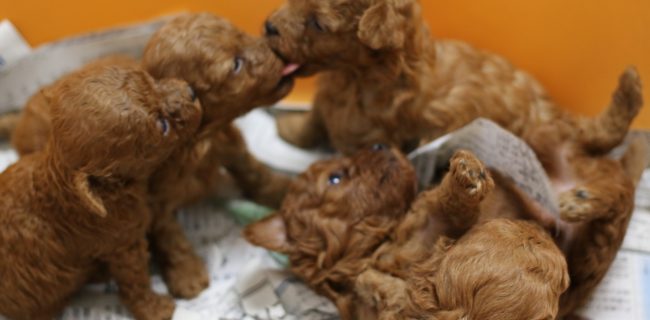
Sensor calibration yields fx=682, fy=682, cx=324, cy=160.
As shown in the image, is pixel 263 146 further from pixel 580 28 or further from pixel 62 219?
pixel 580 28

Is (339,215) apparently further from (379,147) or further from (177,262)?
(177,262)

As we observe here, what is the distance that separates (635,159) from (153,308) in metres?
1.82

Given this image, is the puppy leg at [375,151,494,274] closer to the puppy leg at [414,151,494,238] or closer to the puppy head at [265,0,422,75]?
the puppy leg at [414,151,494,238]

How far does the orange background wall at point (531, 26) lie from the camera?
104 inches

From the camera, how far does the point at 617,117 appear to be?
2.34 m

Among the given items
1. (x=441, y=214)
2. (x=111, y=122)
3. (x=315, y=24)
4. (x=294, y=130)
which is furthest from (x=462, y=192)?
(x=294, y=130)

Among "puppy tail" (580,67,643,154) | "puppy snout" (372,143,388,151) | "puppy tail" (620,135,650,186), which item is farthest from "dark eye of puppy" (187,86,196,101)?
"puppy tail" (620,135,650,186)

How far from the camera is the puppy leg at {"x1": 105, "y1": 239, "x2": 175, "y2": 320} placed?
7.41 ft

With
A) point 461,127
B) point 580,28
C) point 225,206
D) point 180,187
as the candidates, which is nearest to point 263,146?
point 225,206

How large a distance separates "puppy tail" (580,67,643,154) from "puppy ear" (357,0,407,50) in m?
0.76

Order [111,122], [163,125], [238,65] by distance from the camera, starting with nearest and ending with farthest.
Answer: [111,122] → [163,125] → [238,65]

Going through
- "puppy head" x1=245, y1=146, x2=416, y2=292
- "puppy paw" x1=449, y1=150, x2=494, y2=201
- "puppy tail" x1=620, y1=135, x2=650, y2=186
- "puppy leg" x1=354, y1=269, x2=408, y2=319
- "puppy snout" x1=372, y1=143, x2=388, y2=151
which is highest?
"puppy paw" x1=449, y1=150, x2=494, y2=201

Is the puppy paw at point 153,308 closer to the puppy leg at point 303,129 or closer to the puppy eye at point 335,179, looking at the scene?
the puppy eye at point 335,179

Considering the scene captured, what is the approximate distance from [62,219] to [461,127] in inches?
56.4
